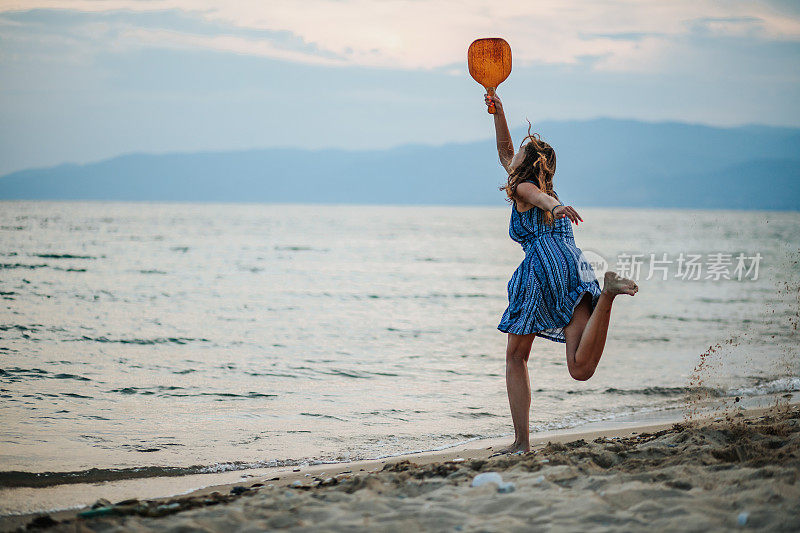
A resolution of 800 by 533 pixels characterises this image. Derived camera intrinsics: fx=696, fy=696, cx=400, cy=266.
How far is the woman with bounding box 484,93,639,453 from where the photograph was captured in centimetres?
436

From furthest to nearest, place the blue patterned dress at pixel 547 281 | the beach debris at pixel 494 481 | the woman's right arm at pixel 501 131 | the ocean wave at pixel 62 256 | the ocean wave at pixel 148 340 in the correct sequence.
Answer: the ocean wave at pixel 62 256 < the ocean wave at pixel 148 340 < the woman's right arm at pixel 501 131 < the blue patterned dress at pixel 547 281 < the beach debris at pixel 494 481

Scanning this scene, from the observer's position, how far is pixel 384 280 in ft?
74.4

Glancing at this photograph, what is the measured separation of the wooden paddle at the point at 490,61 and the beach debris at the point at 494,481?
2814 mm

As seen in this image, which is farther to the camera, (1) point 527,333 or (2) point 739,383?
(2) point 739,383

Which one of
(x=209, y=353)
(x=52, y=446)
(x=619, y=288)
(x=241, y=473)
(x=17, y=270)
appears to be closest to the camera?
(x=619, y=288)

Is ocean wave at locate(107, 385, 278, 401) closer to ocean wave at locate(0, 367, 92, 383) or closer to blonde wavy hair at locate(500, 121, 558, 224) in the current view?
ocean wave at locate(0, 367, 92, 383)

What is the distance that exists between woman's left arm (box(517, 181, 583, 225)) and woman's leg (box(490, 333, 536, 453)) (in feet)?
2.91

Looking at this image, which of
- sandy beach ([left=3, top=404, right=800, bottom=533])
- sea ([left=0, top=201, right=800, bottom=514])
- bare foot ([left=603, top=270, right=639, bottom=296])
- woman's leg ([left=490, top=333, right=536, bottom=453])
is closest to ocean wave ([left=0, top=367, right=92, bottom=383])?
sea ([left=0, top=201, right=800, bottom=514])

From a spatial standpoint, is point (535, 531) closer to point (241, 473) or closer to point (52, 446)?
point (241, 473)

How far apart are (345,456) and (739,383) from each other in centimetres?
536

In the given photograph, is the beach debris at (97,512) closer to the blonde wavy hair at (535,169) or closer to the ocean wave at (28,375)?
the blonde wavy hair at (535,169)

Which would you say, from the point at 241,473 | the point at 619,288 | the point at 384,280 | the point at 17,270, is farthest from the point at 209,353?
the point at 17,270

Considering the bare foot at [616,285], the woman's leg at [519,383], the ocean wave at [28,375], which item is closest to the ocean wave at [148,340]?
the ocean wave at [28,375]

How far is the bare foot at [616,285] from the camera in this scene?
4074mm
